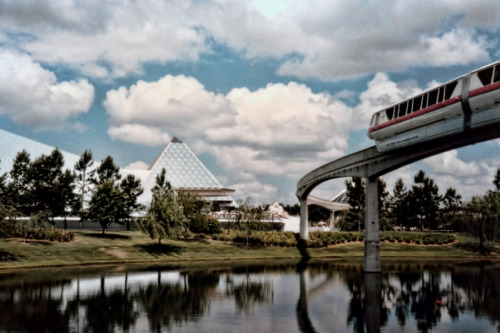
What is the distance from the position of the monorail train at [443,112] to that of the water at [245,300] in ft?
37.6

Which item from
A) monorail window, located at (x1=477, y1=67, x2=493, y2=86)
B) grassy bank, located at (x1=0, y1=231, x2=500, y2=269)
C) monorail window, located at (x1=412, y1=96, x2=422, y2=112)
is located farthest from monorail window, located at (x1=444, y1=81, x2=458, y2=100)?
grassy bank, located at (x1=0, y1=231, x2=500, y2=269)

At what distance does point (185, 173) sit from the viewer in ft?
495

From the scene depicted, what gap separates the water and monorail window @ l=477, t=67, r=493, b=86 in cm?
1367

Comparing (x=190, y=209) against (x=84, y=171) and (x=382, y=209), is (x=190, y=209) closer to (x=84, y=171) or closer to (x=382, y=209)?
(x=84, y=171)

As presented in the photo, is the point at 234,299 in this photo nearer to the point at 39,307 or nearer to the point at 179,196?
the point at 39,307

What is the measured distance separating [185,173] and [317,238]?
88142mm

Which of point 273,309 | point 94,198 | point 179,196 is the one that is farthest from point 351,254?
point 273,309

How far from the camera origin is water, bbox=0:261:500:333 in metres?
22.0

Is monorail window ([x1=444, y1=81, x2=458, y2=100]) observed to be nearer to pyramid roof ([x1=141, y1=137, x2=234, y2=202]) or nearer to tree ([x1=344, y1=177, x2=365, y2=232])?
tree ([x1=344, y1=177, x2=365, y2=232])

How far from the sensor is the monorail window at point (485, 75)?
29.3 m

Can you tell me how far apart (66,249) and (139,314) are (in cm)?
2950

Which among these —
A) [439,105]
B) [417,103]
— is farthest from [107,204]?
[439,105]

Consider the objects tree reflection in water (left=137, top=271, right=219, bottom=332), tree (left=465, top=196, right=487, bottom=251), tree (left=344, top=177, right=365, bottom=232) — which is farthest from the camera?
tree (left=344, top=177, right=365, bottom=232)

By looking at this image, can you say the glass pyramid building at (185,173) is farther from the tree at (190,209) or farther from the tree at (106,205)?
the tree at (106,205)
